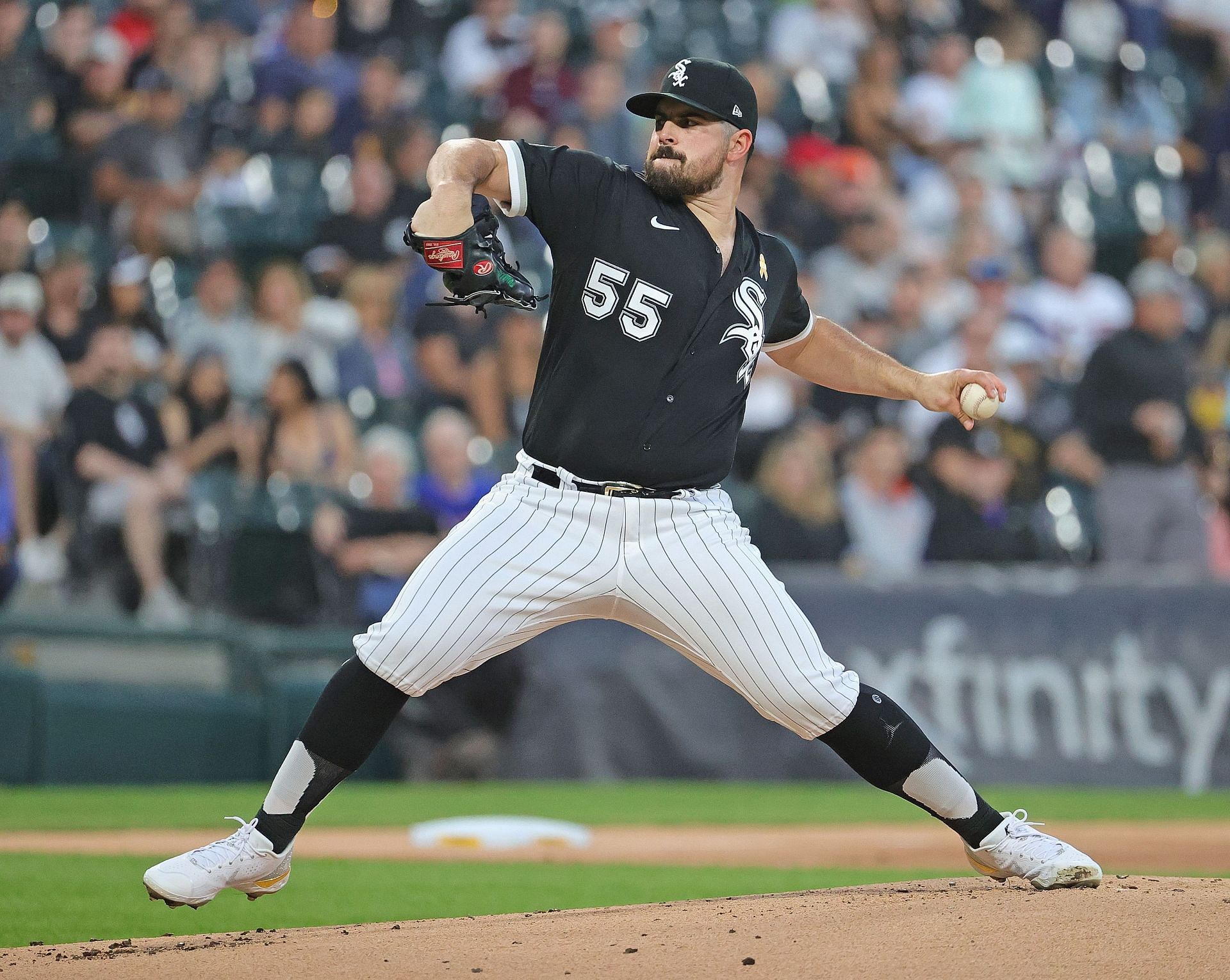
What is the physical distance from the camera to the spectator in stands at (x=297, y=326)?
33.8ft

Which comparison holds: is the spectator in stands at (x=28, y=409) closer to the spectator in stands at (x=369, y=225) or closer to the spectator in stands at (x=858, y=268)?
the spectator in stands at (x=369, y=225)

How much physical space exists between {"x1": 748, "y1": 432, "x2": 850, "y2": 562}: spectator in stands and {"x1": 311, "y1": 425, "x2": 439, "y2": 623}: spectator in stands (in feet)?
6.70

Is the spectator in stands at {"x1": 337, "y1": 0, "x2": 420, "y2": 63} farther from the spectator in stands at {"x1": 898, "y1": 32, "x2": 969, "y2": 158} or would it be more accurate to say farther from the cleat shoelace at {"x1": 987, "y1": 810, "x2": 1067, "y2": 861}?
the cleat shoelace at {"x1": 987, "y1": 810, "x2": 1067, "y2": 861}

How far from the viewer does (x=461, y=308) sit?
1030 centimetres

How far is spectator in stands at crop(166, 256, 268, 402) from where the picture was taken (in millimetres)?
10211

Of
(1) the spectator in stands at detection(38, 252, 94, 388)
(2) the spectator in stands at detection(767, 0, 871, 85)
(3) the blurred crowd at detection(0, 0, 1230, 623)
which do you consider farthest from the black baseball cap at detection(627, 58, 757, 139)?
(2) the spectator in stands at detection(767, 0, 871, 85)

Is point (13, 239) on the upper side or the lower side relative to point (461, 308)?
upper

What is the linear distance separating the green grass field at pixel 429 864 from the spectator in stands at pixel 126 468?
3.83ft

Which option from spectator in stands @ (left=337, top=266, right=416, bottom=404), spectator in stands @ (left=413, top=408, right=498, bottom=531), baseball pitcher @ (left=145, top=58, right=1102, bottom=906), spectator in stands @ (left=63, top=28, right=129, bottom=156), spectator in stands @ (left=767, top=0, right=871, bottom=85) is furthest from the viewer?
spectator in stands @ (left=767, top=0, right=871, bottom=85)

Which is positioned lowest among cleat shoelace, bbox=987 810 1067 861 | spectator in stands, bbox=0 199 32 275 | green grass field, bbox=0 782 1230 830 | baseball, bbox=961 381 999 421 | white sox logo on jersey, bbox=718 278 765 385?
green grass field, bbox=0 782 1230 830

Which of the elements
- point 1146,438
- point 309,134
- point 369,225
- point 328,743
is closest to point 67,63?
point 309,134

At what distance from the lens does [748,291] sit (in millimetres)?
4453

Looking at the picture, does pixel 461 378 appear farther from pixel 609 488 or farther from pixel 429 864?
pixel 609 488

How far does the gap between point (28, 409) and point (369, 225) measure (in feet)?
9.26
